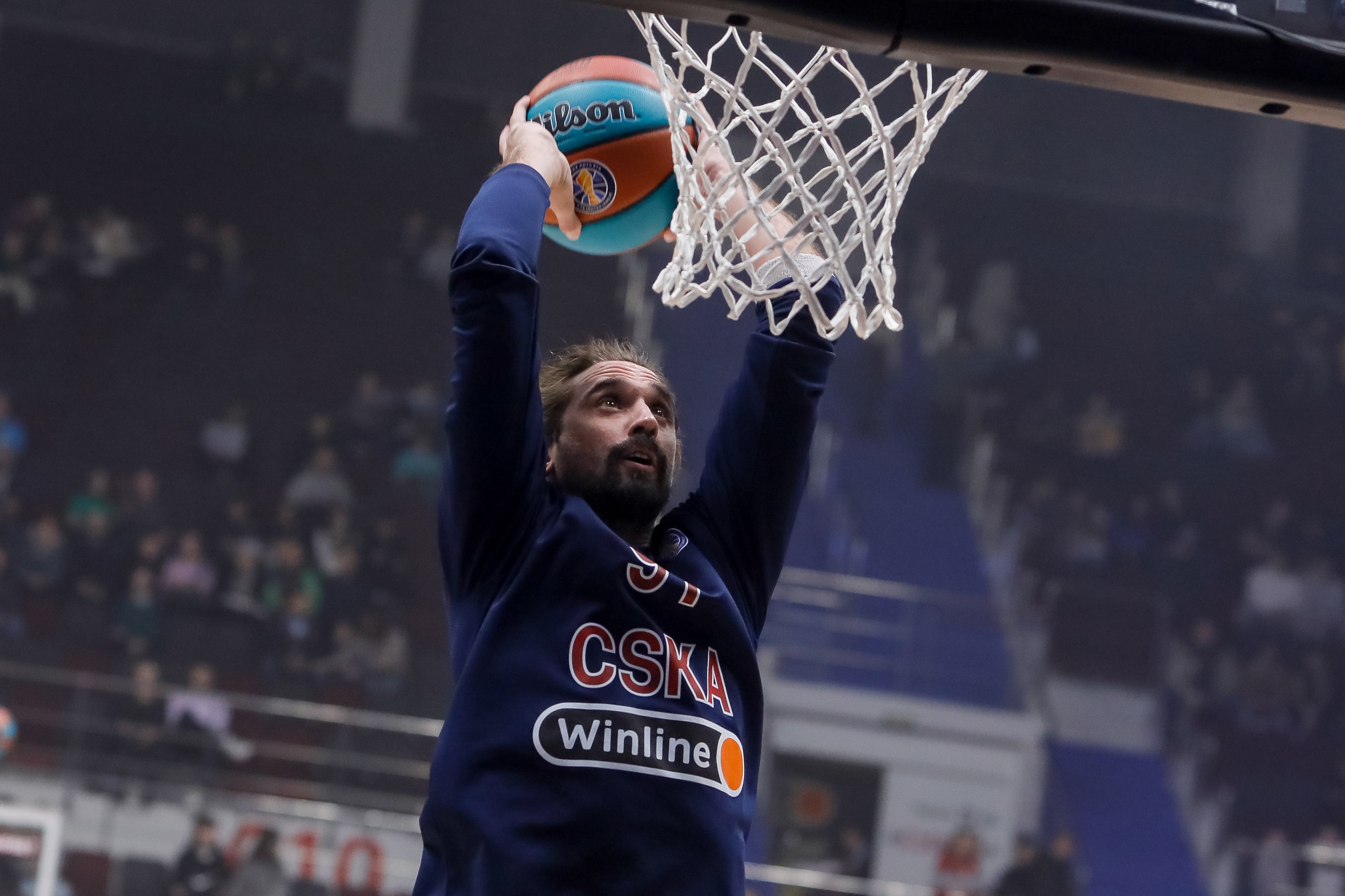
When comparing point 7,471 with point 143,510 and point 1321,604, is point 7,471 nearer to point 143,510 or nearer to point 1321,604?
point 143,510

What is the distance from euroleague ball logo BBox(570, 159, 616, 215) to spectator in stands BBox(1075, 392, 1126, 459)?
31.1 feet

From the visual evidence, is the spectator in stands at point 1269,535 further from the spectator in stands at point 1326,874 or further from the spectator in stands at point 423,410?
the spectator in stands at point 423,410

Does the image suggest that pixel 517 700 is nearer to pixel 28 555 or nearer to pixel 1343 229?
pixel 28 555

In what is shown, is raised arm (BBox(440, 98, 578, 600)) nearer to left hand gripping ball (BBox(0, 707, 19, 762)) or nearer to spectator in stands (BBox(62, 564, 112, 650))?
left hand gripping ball (BBox(0, 707, 19, 762))

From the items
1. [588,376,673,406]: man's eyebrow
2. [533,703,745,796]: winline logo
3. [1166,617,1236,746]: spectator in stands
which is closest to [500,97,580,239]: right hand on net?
[588,376,673,406]: man's eyebrow

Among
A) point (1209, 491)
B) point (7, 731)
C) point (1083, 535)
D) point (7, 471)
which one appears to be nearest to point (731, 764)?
point (7, 731)

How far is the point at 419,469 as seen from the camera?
10.5 m

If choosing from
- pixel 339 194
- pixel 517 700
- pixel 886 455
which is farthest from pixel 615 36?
pixel 517 700

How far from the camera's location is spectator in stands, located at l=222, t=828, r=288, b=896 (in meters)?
7.09

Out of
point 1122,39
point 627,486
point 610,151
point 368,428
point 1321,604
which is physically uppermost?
point 368,428

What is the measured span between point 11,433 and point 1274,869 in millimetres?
7928

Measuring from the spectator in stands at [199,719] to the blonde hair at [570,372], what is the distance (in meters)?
5.90

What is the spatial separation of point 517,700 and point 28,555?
310 inches

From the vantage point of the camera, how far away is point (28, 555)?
349 inches
